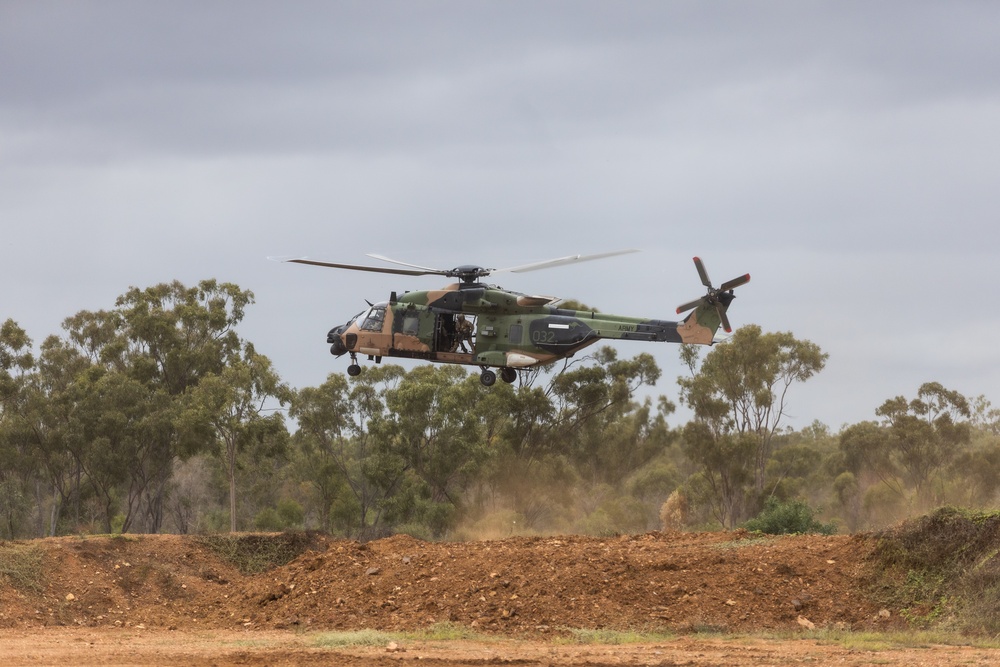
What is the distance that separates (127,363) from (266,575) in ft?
117

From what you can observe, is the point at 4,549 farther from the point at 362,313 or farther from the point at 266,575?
the point at 362,313

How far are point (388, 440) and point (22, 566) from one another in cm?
3079

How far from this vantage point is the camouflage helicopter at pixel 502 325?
32.4 metres

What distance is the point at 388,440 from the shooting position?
2234 inches

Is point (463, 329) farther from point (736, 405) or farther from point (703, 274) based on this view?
point (736, 405)

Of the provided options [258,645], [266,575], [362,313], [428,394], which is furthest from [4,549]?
[428,394]

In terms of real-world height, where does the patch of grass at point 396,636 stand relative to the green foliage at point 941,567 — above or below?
below

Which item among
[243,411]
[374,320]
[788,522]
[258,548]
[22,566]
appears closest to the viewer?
[22,566]

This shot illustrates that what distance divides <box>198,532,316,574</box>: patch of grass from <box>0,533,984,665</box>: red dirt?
159 cm

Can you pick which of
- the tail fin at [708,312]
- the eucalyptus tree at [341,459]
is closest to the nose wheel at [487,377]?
the tail fin at [708,312]

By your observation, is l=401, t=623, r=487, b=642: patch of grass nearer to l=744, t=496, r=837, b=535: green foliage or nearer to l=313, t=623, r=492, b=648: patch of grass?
l=313, t=623, r=492, b=648: patch of grass

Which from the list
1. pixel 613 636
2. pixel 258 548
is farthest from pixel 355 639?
pixel 258 548

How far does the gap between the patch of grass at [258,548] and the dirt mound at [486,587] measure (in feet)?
4.06

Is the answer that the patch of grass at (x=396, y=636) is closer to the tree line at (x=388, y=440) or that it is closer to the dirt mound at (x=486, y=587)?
the dirt mound at (x=486, y=587)
